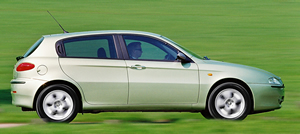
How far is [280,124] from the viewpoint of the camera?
595cm

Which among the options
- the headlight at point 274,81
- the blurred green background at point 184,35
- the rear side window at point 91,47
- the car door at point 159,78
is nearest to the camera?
the blurred green background at point 184,35

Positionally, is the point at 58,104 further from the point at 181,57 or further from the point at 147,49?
the point at 181,57

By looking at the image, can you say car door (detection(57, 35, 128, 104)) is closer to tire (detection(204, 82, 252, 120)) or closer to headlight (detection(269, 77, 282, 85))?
tire (detection(204, 82, 252, 120))

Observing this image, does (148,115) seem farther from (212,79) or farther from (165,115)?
(212,79)

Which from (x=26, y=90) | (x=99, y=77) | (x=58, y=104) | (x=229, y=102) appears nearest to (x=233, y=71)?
(x=229, y=102)

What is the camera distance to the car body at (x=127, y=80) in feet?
20.7

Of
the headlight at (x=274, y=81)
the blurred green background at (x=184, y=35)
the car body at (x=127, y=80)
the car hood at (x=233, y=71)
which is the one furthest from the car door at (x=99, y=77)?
the headlight at (x=274, y=81)

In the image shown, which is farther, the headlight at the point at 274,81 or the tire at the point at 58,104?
the headlight at the point at 274,81

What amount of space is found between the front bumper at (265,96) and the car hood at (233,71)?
0.09 meters

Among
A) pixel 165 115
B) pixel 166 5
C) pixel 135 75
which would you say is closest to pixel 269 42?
pixel 166 5

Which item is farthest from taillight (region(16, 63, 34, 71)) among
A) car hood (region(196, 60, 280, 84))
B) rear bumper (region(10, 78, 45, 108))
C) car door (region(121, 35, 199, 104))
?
car hood (region(196, 60, 280, 84))

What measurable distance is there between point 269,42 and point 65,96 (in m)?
11.1

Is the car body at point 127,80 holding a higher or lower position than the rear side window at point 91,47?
lower

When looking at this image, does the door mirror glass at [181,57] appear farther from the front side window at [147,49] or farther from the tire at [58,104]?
the tire at [58,104]
